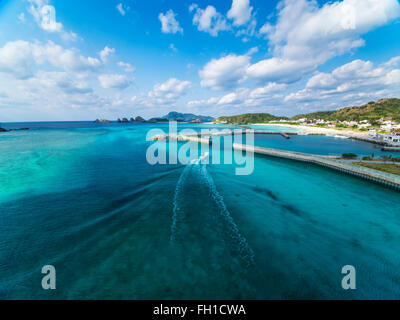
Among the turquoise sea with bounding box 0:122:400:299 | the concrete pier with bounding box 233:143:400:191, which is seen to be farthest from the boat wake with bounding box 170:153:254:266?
the concrete pier with bounding box 233:143:400:191

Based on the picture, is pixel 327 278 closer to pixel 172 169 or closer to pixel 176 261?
pixel 176 261

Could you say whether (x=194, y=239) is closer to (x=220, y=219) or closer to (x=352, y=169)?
(x=220, y=219)

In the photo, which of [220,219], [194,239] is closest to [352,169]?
[220,219]

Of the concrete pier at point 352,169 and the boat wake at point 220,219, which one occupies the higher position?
the concrete pier at point 352,169

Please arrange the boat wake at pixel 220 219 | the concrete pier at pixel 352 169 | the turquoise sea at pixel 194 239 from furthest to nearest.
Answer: the concrete pier at pixel 352 169 → the boat wake at pixel 220 219 → the turquoise sea at pixel 194 239

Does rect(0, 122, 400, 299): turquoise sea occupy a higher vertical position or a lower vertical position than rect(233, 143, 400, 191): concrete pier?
lower

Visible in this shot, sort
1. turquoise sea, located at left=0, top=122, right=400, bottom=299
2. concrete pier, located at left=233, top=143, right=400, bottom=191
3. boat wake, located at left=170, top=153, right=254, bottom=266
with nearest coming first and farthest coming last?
1. turquoise sea, located at left=0, top=122, right=400, bottom=299
2. boat wake, located at left=170, top=153, right=254, bottom=266
3. concrete pier, located at left=233, top=143, right=400, bottom=191

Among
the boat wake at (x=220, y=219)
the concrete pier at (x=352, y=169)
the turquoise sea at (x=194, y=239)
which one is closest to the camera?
the turquoise sea at (x=194, y=239)

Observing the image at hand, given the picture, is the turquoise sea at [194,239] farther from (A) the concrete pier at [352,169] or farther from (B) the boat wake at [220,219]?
(A) the concrete pier at [352,169]

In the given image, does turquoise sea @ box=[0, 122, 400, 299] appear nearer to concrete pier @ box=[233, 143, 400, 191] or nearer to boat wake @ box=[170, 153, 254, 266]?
boat wake @ box=[170, 153, 254, 266]

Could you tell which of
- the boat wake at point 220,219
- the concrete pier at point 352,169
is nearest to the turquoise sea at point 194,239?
the boat wake at point 220,219
